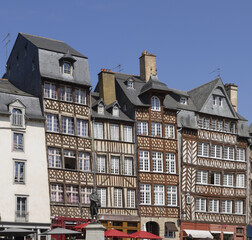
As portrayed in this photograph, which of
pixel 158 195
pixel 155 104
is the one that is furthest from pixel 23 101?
pixel 158 195

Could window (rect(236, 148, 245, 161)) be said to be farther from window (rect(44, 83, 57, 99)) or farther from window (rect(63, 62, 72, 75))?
window (rect(44, 83, 57, 99))

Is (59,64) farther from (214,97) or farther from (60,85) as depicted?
(214,97)

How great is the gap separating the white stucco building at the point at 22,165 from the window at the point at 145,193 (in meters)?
6.78

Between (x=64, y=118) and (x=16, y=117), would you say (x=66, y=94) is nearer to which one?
(x=64, y=118)

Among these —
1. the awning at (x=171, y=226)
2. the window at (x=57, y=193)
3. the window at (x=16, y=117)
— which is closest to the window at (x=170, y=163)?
the awning at (x=171, y=226)

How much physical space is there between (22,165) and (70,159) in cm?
330

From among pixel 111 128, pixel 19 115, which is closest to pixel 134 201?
pixel 111 128

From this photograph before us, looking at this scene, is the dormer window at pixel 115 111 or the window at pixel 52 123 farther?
the dormer window at pixel 115 111

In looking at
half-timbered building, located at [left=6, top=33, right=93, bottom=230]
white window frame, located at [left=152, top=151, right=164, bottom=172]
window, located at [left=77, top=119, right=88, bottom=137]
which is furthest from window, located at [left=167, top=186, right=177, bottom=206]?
window, located at [left=77, top=119, right=88, bottom=137]

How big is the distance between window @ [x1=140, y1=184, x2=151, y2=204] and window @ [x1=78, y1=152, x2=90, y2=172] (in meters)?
4.04

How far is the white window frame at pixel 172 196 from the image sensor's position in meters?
37.6

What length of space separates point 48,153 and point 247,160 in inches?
648

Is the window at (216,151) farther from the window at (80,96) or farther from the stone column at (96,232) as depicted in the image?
the stone column at (96,232)

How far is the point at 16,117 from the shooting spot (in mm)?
32688
